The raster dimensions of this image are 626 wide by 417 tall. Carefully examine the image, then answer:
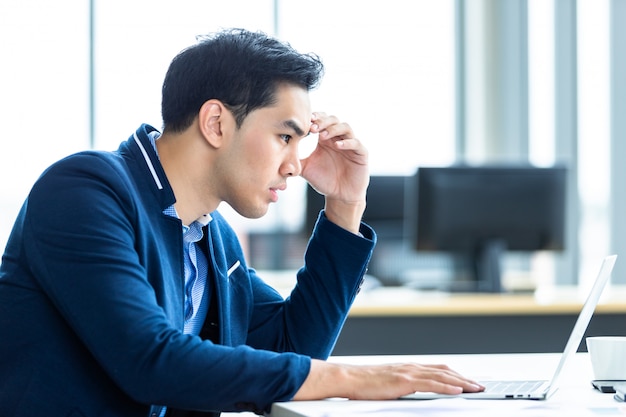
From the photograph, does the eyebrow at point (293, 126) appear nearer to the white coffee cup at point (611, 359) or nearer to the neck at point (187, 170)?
the neck at point (187, 170)

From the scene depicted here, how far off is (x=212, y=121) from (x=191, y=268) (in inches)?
10.6

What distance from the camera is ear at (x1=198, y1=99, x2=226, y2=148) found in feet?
4.89

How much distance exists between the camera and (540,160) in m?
5.66

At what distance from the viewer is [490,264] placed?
3.75 metres

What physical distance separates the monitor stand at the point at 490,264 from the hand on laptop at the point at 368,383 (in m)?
2.58

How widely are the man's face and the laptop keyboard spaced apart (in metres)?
0.50

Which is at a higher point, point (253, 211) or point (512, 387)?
point (253, 211)

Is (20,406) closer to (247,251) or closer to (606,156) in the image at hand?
(247,251)

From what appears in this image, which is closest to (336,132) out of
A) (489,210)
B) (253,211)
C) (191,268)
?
(253,211)

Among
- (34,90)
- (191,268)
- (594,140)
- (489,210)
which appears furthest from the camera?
(594,140)

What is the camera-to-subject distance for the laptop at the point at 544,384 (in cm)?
124

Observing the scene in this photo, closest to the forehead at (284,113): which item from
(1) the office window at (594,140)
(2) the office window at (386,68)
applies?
(2) the office window at (386,68)

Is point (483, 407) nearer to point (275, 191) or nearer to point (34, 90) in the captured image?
point (275, 191)

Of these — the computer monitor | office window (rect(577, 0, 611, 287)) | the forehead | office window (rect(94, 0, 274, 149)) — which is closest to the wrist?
the forehead
